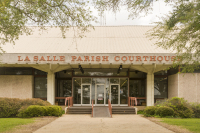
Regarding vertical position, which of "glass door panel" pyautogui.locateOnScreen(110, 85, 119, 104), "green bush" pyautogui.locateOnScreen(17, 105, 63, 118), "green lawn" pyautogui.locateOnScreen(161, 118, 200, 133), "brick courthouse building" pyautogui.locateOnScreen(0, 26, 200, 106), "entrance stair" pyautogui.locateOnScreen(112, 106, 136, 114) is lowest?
"entrance stair" pyautogui.locateOnScreen(112, 106, 136, 114)

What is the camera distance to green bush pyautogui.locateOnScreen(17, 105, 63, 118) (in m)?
14.9

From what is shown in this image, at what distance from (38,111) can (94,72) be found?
8.54 m

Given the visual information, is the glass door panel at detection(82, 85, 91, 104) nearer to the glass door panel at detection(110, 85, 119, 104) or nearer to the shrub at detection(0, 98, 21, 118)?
the glass door panel at detection(110, 85, 119, 104)

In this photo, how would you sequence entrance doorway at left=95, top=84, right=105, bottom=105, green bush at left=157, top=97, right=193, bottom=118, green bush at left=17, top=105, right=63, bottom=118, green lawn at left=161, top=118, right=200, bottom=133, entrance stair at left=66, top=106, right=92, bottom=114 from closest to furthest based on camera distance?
green lawn at left=161, top=118, right=200, bottom=133 → green bush at left=17, top=105, right=63, bottom=118 → green bush at left=157, top=97, right=193, bottom=118 → entrance stair at left=66, top=106, right=92, bottom=114 → entrance doorway at left=95, top=84, right=105, bottom=105

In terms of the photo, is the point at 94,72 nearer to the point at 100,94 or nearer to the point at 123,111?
the point at 100,94

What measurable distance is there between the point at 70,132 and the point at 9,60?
11.3m

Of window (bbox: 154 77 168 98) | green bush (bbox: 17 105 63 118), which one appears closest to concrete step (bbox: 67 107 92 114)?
green bush (bbox: 17 105 63 118)

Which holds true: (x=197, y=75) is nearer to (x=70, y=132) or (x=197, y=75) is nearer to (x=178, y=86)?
(x=178, y=86)

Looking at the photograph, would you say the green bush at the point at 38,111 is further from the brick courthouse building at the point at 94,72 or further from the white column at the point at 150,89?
the white column at the point at 150,89

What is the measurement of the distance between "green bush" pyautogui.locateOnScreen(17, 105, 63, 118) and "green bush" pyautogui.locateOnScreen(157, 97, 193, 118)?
284 inches

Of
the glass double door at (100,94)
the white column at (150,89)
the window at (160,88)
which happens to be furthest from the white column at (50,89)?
the window at (160,88)

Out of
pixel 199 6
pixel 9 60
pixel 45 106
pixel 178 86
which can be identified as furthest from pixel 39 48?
pixel 199 6

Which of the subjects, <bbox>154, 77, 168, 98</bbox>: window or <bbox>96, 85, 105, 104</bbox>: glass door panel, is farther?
<bbox>96, 85, 105, 104</bbox>: glass door panel

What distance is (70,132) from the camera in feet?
32.1
